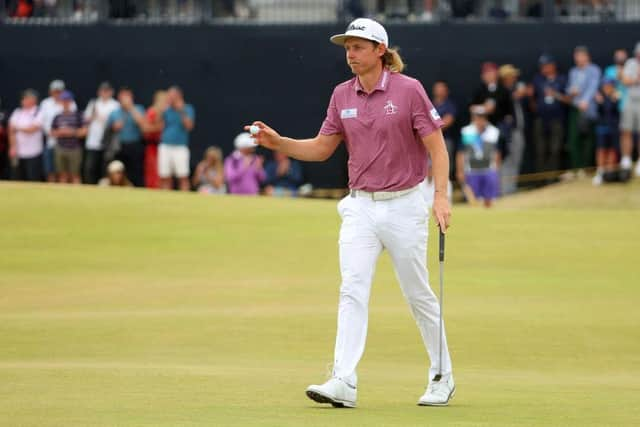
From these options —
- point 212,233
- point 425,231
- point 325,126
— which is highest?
point 325,126

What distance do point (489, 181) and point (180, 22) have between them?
676 centimetres

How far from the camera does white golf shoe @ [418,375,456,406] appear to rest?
29.3 feet

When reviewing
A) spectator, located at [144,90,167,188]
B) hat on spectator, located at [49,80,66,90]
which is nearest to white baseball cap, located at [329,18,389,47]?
spectator, located at [144,90,167,188]

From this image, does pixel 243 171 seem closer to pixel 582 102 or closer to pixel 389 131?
pixel 582 102

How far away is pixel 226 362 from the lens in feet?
37.9

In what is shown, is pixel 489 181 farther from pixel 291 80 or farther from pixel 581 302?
→ pixel 581 302

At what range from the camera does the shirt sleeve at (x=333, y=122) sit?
9.08 meters

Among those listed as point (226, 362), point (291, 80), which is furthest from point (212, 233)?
point (226, 362)

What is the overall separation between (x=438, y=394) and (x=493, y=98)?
56.5ft

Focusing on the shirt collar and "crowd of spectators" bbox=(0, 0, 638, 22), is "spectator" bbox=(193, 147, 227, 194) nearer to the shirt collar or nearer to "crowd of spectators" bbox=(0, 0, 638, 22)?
"crowd of spectators" bbox=(0, 0, 638, 22)

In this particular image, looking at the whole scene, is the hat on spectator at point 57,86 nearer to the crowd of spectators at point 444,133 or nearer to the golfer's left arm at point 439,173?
the crowd of spectators at point 444,133

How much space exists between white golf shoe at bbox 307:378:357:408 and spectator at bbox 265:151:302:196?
696 inches

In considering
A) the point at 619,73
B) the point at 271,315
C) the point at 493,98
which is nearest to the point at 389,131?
the point at 271,315

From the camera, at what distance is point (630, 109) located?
83.7 feet
